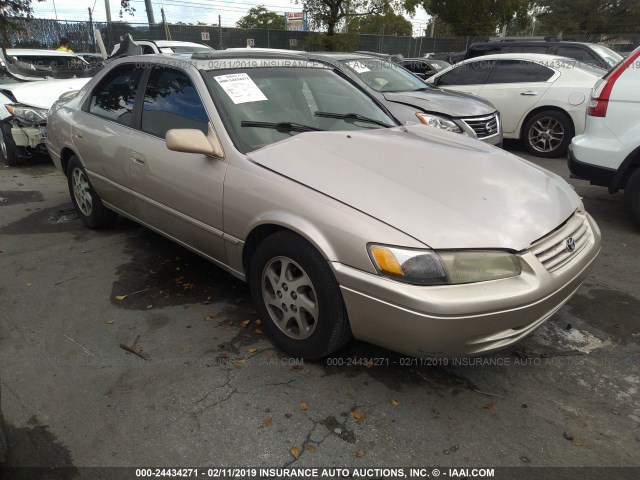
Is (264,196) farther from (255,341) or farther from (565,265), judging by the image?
(565,265)

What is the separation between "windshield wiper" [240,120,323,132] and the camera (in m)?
3.02

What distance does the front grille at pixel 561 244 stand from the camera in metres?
2.38

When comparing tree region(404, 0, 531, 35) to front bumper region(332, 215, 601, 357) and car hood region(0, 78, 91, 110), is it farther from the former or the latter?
front bumper region(332, 215, 601, 357)

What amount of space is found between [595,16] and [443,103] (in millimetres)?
45626

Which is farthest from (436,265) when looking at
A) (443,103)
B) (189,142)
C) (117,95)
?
(443,103)

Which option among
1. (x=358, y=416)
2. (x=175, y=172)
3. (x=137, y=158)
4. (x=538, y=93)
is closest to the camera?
(x=358, y=416)

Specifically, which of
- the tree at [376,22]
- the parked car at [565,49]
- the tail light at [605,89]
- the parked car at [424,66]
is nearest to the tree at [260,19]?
the tree at [376,22]

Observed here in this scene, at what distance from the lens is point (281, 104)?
10.7ft

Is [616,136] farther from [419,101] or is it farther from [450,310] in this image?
[450,310]

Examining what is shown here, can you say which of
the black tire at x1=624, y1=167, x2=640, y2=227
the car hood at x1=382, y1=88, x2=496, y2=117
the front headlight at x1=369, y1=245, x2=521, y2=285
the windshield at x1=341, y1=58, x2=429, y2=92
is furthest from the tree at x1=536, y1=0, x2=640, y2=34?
the front headlight at x1=369, y1=245, x2=521, y2=285

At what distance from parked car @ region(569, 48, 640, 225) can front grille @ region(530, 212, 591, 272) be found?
7.47 ft

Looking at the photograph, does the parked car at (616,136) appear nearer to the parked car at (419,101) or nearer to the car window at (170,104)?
the parked car at (419,101)

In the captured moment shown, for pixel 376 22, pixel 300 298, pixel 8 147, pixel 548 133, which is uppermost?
pixel 376 22

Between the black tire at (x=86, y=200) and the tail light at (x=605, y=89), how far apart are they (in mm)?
4758
